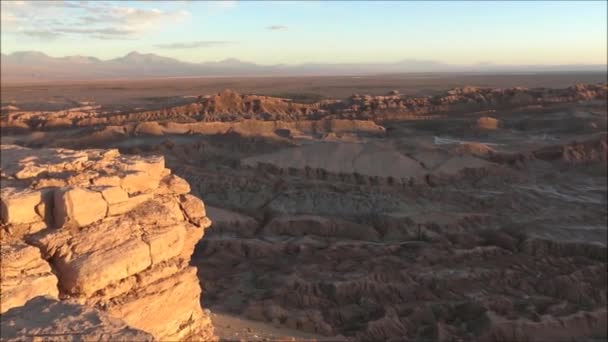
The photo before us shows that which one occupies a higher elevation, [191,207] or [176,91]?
[191,207]

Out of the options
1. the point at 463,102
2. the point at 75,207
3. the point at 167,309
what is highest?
the point at 75,207

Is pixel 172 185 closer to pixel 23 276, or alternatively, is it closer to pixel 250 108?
pixel 23 276

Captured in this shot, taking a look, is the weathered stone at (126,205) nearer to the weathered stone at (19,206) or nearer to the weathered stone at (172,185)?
the weathered stone at (172,185)

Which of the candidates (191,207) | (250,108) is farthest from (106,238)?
(250,108)

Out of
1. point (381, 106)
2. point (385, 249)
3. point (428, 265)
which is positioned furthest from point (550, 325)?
point (381, 106)

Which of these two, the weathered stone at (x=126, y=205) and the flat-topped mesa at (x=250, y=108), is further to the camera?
the flat-topped mesa at (x=250, y=108)

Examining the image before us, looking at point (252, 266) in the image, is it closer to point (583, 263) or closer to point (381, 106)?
point (583, 263)

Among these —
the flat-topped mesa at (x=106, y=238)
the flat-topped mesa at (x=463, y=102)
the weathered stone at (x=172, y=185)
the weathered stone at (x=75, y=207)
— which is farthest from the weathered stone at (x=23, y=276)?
the flat-topped mesa at (x=463, y=102)
